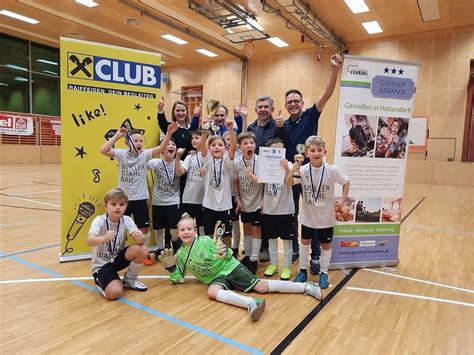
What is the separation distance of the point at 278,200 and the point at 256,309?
116 cm

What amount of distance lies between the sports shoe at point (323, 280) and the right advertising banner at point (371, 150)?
19.4 inches

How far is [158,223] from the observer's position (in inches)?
153

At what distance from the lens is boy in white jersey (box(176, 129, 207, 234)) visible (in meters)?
3.78

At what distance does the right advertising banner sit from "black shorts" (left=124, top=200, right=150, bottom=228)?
2.03 meters

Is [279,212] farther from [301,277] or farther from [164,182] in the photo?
[164,182]

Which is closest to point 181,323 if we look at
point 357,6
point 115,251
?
point 115,251

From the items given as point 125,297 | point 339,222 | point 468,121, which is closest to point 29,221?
point 125,297

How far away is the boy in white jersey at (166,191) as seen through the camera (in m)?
3.78

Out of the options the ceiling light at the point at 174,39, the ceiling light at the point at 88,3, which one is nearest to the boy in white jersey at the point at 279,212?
the ceiling light at the point at 88,3

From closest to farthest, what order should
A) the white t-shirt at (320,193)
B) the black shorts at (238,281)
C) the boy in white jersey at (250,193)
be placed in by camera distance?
the black shorts at (238,281) → the white t-shirt at (320,193) → the boy in white jersey at (250,193)

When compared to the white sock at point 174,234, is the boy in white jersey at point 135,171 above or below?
above

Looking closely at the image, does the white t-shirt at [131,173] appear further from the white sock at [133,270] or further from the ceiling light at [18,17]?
the ceiling light at [18,17]

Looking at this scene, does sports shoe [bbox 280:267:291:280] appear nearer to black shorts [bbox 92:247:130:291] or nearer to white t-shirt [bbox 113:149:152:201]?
black shorts [bbox 92:247:130:291]

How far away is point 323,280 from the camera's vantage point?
3217 mm
